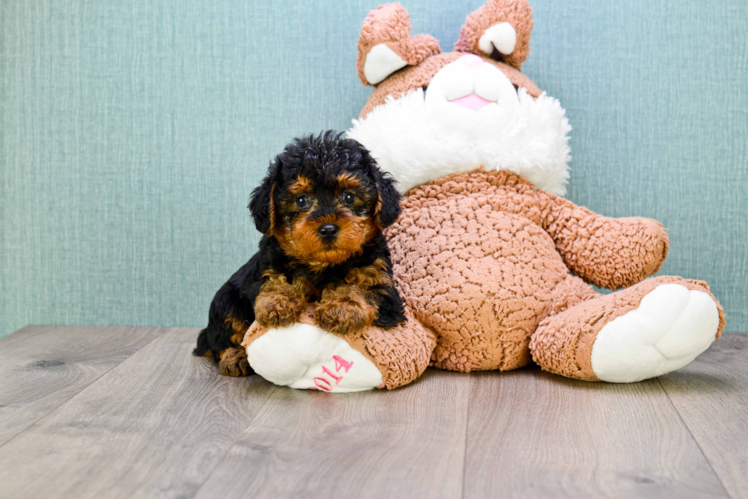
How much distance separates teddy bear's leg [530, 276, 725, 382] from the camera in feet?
5.70

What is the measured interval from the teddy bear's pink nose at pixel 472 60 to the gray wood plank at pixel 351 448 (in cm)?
110

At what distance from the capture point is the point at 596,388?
6.09 feet

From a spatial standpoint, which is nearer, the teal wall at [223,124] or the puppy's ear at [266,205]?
the puppy's ear at [266,205]

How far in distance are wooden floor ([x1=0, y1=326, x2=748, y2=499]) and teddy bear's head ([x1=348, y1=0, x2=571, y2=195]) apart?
71 centimetres

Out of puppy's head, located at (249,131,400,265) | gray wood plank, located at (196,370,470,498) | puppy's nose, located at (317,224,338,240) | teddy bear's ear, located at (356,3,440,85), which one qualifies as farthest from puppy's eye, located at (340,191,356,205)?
teddy bear's ear, located at (356,3,440,85)

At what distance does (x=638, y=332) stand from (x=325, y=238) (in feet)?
2.98

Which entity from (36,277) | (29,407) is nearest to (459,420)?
(29,407)

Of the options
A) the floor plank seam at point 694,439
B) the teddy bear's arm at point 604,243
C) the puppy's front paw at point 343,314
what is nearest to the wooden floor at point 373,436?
the floor plank seam at point 694,439

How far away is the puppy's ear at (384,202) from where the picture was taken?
69.7 inches

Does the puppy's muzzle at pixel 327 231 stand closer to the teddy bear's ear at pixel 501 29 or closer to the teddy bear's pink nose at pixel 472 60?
the teddy bear's pink nose at pixel 472 60

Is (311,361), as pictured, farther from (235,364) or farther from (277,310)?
(235,364)

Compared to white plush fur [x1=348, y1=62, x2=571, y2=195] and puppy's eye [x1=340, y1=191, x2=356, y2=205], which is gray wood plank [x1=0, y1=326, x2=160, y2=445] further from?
white plush fur [x1=348, y1=62, x2=571, y2=195]

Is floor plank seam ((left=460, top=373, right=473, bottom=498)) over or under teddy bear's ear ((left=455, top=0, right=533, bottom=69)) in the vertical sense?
under

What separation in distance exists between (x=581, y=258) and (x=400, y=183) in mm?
673
